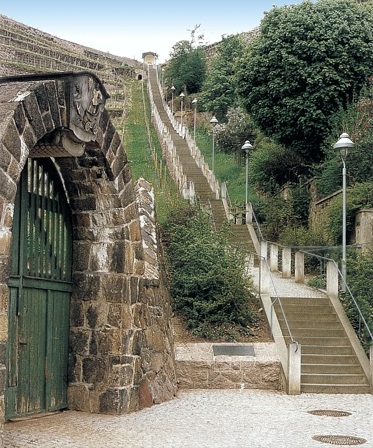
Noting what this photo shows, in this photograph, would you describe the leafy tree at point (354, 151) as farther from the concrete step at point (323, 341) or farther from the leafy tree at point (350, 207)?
the concrete step at point (323, 341)

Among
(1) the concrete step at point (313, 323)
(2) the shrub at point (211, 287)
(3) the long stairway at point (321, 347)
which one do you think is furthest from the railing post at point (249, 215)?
(1) the concrete step at point (313, 323)

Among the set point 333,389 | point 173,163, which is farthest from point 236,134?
point 333,389

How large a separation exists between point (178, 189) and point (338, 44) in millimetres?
10071

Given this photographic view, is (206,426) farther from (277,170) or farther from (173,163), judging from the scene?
(173,163)

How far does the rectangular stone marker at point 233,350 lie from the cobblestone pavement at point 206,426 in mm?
1624

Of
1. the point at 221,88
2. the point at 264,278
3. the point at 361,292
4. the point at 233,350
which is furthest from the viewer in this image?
the point at 221,88

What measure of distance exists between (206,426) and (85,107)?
4397mm

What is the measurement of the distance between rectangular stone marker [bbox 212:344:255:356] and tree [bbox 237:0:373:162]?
17209 millimetres

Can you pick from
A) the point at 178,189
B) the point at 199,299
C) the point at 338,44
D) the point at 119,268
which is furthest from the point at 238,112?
the point at 119,268

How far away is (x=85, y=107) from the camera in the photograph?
9.43 m

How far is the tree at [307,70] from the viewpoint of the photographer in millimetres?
30141

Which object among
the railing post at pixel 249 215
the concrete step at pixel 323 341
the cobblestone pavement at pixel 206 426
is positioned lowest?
the cobblestone pavement at pixel 206 426

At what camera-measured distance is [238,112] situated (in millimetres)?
47469

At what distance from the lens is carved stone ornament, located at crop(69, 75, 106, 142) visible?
9094mm
